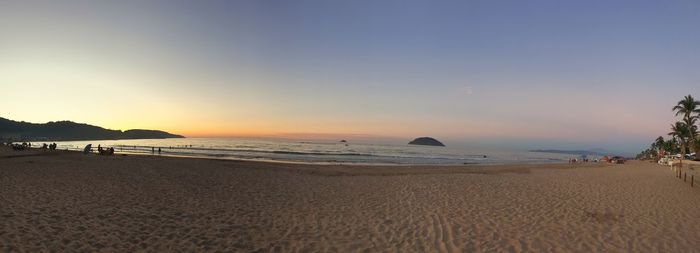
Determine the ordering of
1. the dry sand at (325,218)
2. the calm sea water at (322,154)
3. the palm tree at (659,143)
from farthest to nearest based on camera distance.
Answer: the palm tree at (659,143) < the calm sea water at (322,154) < the dry sand at (325,218)

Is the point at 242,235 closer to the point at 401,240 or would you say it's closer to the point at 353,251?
the point at 353,251

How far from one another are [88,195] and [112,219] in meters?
4.36

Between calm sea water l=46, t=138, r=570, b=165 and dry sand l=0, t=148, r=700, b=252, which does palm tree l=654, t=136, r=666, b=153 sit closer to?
calm sea water l=46, t=138, r=570, b=165

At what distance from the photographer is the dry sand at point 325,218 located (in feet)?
25.9

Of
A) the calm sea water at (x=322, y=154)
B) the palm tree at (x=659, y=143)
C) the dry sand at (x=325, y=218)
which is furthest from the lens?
the palm tree at (x=659, y=143)

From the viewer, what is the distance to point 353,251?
7.54 m

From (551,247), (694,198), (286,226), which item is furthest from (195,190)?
(694,198)

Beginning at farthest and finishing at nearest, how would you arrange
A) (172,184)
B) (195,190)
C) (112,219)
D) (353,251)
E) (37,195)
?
(172,184), (195,190), (37,195), (112,219), (353,251)

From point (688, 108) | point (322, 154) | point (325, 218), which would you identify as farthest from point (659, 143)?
point (325, 218)

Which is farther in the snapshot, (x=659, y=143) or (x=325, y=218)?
(x=659, y=143)

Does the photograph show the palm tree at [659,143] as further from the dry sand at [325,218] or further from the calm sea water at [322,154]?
the dry sand at [325,218]

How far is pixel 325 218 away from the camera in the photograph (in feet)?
34.5

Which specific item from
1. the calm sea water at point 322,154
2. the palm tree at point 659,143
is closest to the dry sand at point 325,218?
the calm sea water at point 322,154

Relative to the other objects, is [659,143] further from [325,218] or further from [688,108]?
[325,218]
